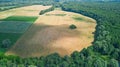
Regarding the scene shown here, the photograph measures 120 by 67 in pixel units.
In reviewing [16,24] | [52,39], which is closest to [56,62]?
[52,39]

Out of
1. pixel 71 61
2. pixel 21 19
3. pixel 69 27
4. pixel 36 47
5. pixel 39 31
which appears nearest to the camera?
pixel 71 61

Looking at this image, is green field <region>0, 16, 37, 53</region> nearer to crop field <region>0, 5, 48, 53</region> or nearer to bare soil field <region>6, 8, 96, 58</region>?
crop field <region>0, 5, 48, 53</region>

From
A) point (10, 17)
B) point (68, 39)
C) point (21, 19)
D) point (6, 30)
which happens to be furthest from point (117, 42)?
point (10, 17)

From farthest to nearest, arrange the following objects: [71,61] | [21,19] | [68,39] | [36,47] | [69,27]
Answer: [21,19], [69,27], [68,39], [36,47], [71,61]

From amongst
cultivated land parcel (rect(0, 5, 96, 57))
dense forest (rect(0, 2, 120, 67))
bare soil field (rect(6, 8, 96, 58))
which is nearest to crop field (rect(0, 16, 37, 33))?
cultivated land parcel (rect(0, 5, 96, 57))

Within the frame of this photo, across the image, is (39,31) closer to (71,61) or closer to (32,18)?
(32,18)

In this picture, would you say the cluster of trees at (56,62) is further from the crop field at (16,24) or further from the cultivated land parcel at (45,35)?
the crop field at (16,24)

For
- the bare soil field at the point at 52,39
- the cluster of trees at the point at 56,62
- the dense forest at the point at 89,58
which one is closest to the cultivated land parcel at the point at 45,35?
the bare soil field at the point at 52,39
